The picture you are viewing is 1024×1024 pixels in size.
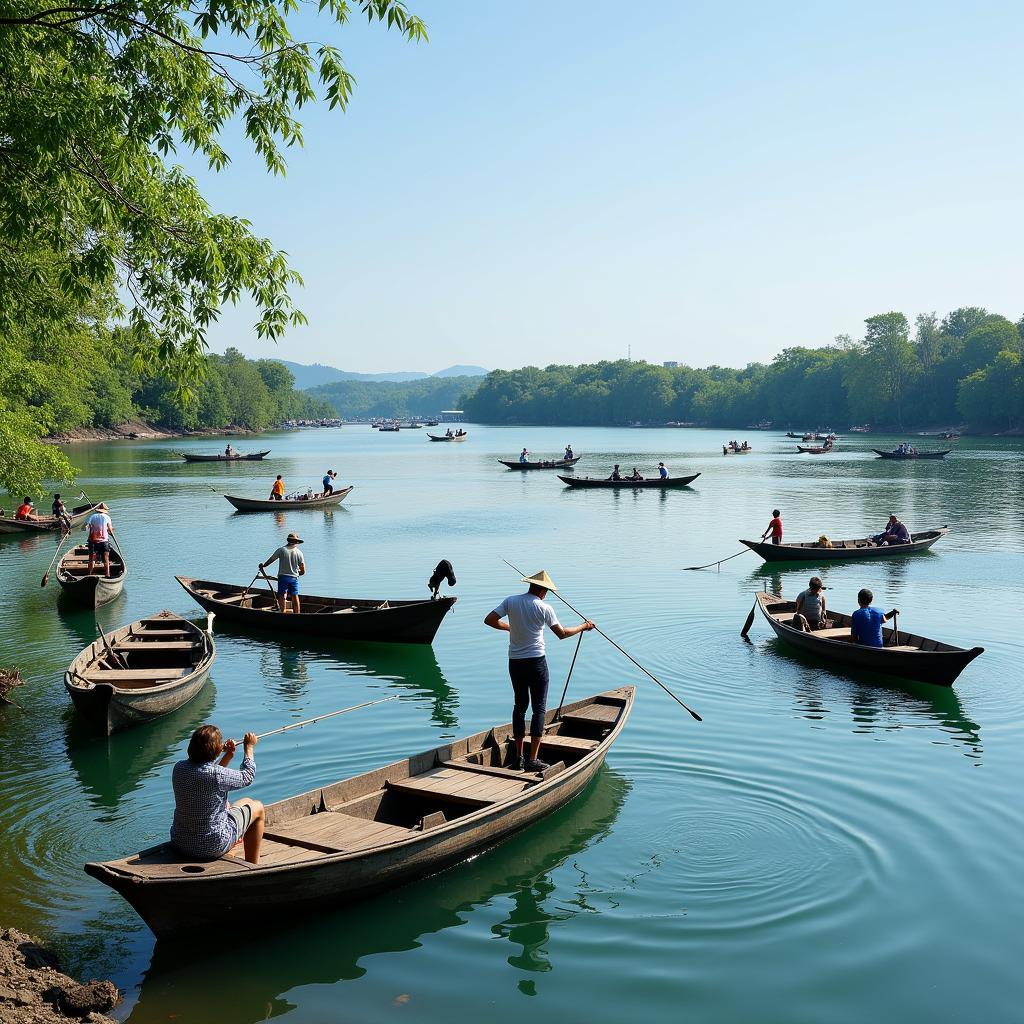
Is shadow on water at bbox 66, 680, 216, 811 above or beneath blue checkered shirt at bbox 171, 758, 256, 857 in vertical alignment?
beneath

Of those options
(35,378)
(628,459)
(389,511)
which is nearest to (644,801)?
(35,378)

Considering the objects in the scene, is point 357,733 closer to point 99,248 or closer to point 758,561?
point 99,248

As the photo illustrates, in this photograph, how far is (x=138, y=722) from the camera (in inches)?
536

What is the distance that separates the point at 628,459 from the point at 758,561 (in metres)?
62.5

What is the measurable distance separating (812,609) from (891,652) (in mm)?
2485

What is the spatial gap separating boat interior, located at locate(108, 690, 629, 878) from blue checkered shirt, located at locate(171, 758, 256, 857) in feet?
0.39

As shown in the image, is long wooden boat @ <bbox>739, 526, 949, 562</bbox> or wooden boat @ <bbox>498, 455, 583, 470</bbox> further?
wooden boat @ <bbox>498, 455, 583, 470</bbox>

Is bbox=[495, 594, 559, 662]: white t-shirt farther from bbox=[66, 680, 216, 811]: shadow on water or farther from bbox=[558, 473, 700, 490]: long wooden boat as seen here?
bbox=[558, 473, 700, 490]: long wooden boat

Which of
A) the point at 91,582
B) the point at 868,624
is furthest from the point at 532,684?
the point at 91,582

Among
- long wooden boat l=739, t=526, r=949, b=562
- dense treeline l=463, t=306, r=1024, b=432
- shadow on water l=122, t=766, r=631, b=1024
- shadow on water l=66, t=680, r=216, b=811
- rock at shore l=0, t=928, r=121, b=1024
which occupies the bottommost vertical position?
shadow on water l=122, t=766, r=631, b=1024

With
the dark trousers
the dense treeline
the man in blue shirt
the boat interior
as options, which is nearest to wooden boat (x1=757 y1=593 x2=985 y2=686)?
the man in blue shirt

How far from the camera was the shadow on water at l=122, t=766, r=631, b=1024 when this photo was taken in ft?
23.5

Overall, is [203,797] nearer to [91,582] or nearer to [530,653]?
[530,653]

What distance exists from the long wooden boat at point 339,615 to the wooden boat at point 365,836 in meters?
6.66
